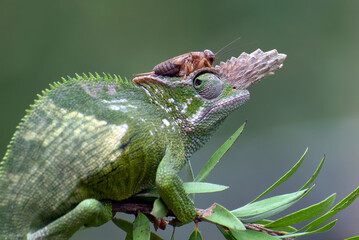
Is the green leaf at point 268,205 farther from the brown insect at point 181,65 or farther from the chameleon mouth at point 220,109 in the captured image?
the brown insect at point 181,65

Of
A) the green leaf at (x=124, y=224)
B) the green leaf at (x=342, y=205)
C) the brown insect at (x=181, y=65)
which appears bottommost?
the green leaf at (x=342, y=205)

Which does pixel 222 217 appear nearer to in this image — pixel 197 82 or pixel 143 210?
pixel 143 210

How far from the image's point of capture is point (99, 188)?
1204 mm

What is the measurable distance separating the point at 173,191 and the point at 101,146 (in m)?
0.23

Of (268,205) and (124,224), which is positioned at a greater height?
(124,224)

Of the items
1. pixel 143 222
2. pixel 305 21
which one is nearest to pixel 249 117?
pixel 305 21

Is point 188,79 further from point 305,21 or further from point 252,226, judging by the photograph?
point 305,21

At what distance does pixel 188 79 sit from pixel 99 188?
1.55 ft

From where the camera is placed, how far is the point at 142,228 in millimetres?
1232

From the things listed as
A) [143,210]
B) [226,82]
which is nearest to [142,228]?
[143,210]

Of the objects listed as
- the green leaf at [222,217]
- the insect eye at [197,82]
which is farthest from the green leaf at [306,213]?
the insect eye at [197,82]

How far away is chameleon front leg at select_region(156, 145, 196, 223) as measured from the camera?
1.21m

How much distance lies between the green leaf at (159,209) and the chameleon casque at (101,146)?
0.06 ft

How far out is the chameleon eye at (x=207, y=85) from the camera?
1.46 m
